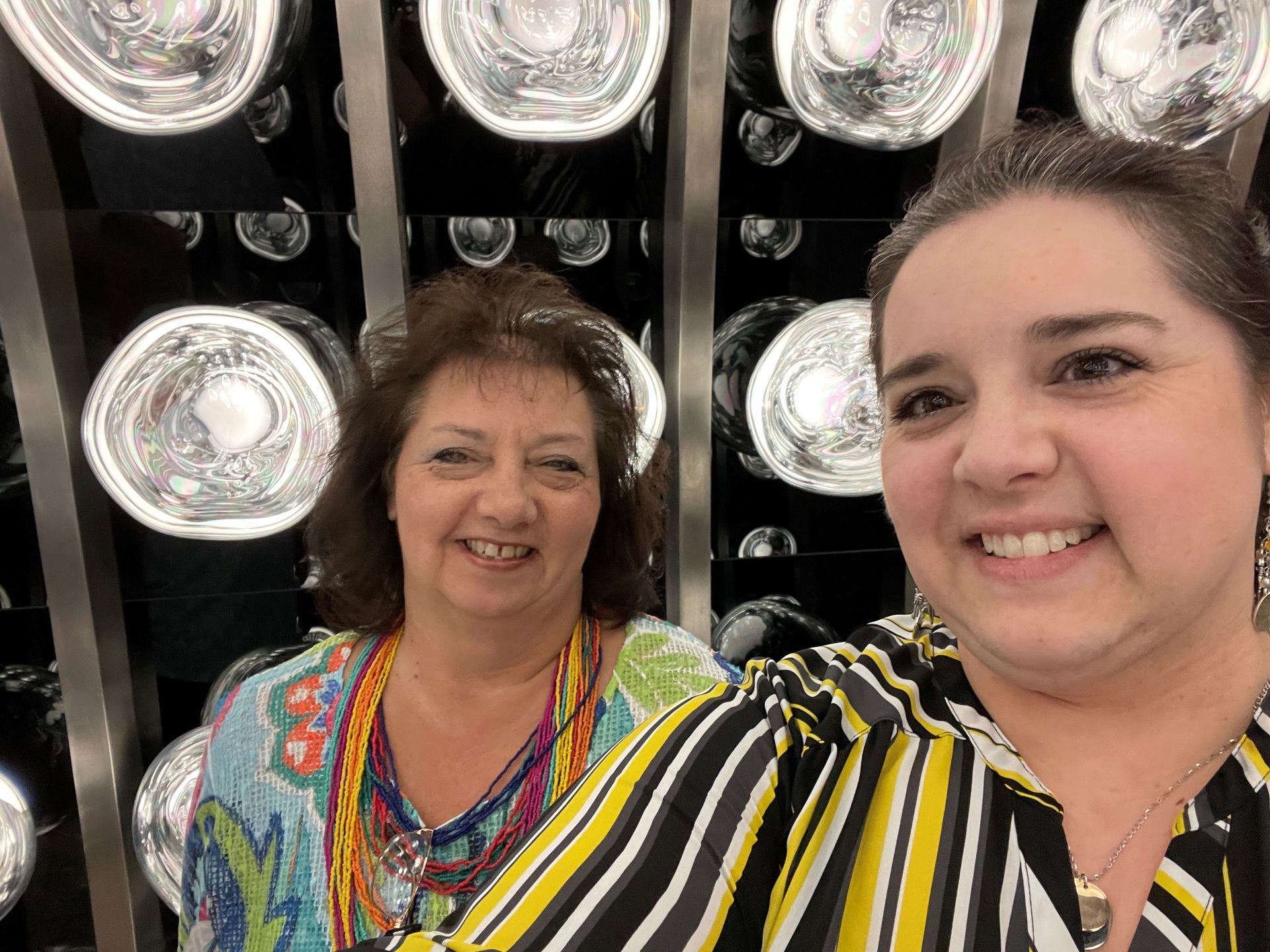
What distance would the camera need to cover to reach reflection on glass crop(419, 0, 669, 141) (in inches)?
49.1

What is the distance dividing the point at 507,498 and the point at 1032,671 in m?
0.93

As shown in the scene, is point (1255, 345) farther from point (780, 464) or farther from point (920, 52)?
point (780, 464)

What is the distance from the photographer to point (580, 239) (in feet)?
6.05

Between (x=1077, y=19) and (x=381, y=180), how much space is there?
1398 mm

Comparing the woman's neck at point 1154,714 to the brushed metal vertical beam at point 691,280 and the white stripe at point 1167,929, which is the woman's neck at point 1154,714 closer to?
the white stripe at point 1167,929

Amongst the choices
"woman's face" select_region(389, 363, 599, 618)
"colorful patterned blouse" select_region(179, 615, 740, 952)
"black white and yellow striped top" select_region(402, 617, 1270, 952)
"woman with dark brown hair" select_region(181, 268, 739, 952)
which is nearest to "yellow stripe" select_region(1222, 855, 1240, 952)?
"black white and yellow striped top" select_region(402, 617, 1270, 952)

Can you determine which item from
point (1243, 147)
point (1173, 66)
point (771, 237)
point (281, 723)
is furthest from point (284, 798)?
point (1243, 147)

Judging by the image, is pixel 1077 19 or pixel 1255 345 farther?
pixel 1077 19

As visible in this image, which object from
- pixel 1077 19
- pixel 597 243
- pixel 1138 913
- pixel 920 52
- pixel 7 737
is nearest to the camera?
pixel 1138 913

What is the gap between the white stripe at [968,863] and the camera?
28.4 inches

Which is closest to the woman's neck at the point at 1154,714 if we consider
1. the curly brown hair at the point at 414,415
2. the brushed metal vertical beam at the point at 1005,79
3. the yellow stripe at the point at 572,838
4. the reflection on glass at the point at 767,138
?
the yellow stripe at the point at 572,838

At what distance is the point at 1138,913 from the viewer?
2.38ft

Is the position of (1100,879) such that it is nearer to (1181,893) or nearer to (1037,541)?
(1181,893)

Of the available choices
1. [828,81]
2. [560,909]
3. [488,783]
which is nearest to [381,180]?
[828,81]
